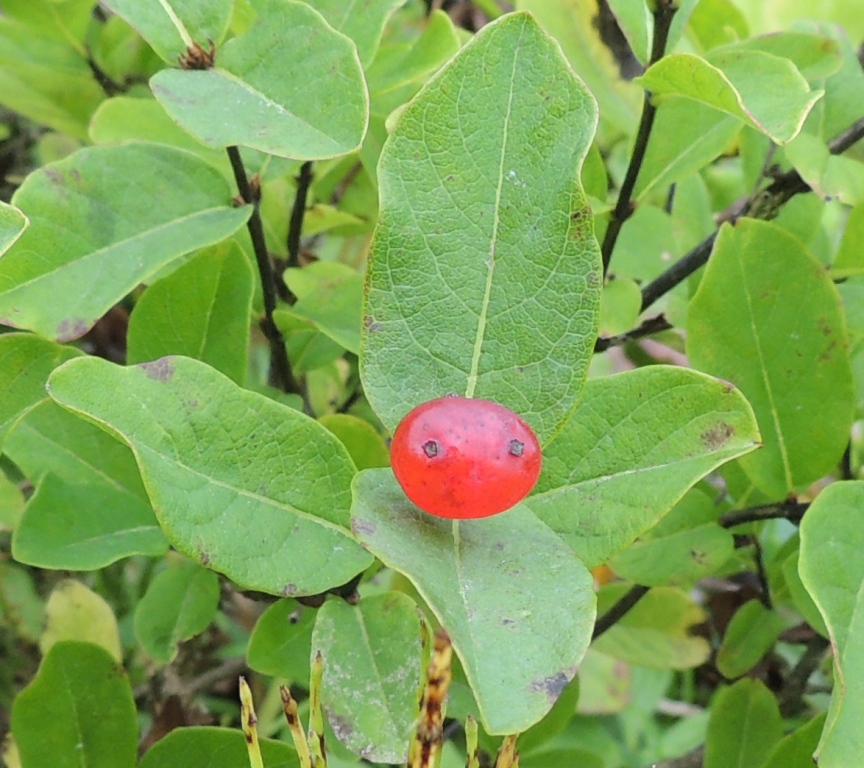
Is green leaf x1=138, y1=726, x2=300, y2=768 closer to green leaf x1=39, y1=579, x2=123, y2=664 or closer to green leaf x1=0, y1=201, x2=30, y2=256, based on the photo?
green leaf x1=39, y1=579, x2=123, y2=664

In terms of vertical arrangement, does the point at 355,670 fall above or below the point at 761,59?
below

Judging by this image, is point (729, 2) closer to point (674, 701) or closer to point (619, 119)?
point (619, 119)

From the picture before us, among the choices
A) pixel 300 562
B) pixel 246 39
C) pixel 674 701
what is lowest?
pixel 674 701

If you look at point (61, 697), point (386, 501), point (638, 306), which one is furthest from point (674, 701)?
point (386, 501)

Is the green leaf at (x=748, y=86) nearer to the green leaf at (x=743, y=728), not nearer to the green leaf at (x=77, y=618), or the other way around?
the green leaf at (x=743, y=728)

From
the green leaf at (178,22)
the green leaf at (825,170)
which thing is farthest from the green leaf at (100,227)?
the green leaf at (825,170)

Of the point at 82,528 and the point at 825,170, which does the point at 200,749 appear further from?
the point at 825,170
